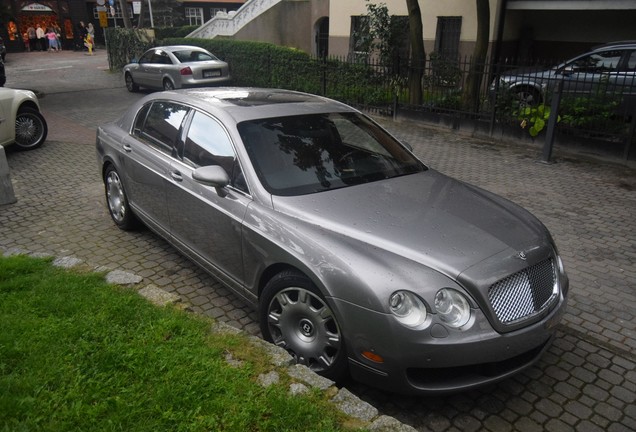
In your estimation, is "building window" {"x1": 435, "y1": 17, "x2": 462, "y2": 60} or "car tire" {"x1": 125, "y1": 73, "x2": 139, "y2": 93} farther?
"car tire" {"x1": 125, "y1": 73, "x2": 139, "y2": 93}

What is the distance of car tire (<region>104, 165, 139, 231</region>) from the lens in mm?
5828

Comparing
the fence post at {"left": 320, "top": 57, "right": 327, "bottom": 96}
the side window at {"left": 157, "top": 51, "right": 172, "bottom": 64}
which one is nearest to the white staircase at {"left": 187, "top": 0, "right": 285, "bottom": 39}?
the side window at {"left": 157, "top": 51, "right": 172, "bottom": 64}

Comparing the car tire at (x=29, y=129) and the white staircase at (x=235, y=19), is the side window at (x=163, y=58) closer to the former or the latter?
the car tire at (x=29, y=129)

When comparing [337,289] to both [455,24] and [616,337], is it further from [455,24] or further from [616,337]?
[455,24]

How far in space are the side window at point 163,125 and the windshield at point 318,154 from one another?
3.20 ft

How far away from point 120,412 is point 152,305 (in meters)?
1.25

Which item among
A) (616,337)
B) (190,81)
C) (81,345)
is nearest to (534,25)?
(190,81)

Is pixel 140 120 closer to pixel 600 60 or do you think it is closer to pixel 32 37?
pixel 600 60

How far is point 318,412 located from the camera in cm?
275

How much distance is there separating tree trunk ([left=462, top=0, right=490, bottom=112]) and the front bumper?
9.00m

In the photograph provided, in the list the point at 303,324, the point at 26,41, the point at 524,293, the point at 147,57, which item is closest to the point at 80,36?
the point at 26,41

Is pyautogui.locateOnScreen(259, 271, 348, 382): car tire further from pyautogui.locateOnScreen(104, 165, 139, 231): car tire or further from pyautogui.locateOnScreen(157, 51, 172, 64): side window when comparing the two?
pyautogui.locateOnScreen(157, 51, 172, 64): side window

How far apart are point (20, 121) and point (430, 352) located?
955 cm

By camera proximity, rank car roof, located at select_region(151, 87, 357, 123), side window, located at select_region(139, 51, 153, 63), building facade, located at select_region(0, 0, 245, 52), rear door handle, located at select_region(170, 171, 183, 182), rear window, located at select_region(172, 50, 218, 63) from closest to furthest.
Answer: car roof, located at select_region(151, 87, 357, 123) < rear door handle, located at select_region(170, 171, 183, 182) < rear window, located at select_region(172, 50, 218, 63) < side window, located at select_region(139, 51, 153, 63) < building facade, located at select_region(0, 0, 245, 52)
